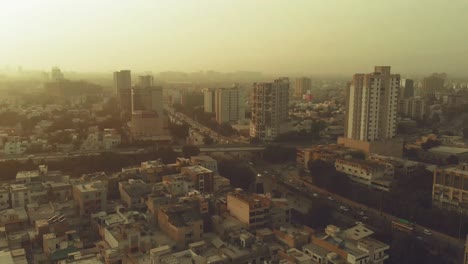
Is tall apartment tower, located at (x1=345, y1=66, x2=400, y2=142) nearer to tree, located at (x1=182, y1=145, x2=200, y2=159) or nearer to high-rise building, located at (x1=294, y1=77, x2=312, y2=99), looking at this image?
tree, located at (x1=182, y1=145, x2=200, y2=159)

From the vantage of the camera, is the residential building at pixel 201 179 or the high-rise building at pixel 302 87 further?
the high-rise building at pixel 302 87

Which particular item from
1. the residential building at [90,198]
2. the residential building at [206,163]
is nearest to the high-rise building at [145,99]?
the residential building at [206,163]

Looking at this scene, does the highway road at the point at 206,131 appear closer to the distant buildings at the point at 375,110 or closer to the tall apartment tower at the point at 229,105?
the tall apartment tower at the point at 229,105

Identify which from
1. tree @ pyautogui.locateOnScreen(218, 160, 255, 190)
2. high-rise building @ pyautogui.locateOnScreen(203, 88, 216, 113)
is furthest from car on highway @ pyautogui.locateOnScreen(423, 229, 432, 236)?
high-rise building @ pyautogui.locateOnScreen(203, 88, 216, 113)

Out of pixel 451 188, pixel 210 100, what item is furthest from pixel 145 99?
pixel 451 188

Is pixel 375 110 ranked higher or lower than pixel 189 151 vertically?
higher

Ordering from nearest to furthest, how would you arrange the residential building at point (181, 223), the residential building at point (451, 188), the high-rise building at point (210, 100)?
the residential building at point (181, 223)
the residential building at point (451, 188)
the high-rise building at point (210, 100)

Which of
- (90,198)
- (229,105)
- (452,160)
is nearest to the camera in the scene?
(90,198)

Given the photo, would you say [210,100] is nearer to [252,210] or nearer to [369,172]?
[369,172]
